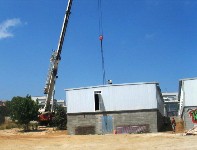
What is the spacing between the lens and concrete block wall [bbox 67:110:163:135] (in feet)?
137

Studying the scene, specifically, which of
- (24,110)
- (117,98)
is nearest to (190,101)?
(117,98)

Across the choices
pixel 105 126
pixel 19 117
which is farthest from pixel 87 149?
pixel 19 117

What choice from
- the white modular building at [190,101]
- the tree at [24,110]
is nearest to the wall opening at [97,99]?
the white modular building at [190,101]

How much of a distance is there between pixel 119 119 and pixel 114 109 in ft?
4.00

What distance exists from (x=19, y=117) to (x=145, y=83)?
19.2 m

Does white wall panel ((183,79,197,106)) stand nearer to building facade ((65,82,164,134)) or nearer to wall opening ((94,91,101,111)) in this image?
building facade ((65,82,164,134))

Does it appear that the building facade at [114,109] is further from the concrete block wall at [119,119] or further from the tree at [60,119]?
the tree at [60,119]

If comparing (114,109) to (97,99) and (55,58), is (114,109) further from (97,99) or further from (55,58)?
(55,58)

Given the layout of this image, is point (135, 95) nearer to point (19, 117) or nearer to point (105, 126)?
point (105, 126)

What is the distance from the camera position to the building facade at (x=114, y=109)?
138 feet

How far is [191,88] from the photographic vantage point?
4025 centimetres

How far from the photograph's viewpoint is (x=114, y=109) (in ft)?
141

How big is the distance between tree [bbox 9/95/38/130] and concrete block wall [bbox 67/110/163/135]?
32.6 feet

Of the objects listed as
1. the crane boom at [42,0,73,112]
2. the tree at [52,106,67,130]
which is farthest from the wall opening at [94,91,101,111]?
the crane boom at [42,0,73,112]
